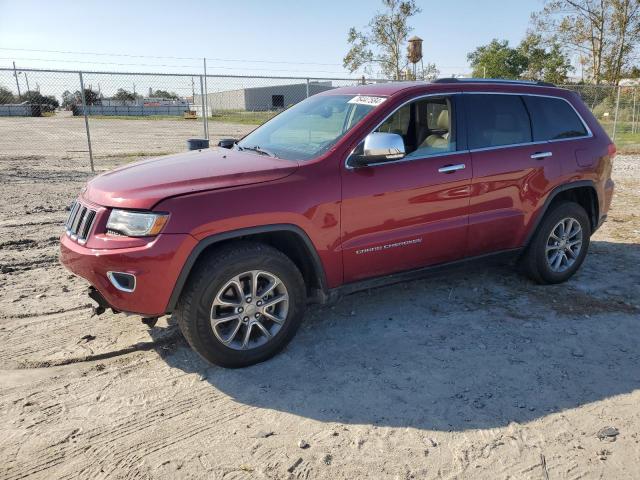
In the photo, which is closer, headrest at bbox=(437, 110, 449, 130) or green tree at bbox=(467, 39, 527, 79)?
headrest at bbox=(437, 110, 449, 130)

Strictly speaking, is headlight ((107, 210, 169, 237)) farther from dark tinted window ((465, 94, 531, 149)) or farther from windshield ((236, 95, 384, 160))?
dark tinted window ((465, 94, 531, 149))

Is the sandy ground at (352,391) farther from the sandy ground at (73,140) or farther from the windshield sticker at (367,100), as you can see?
the sandy ground at (73,140)

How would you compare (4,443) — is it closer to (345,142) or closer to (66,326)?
(66,326)

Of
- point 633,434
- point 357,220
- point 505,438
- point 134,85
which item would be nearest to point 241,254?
point 357,220

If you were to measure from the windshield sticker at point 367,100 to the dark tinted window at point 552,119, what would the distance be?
5.20 ft

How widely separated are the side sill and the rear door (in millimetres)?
64

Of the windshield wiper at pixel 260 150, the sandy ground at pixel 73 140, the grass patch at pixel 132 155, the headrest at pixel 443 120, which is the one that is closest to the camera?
the windshield wiper at pixel 260 150

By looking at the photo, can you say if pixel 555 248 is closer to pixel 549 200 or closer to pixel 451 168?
pixel 549 200

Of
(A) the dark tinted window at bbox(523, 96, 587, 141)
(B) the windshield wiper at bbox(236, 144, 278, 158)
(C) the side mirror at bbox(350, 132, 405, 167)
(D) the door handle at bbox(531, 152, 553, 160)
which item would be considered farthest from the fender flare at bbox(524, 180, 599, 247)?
(B) the windshield wiper at bbox(236, 144, 278, 158)

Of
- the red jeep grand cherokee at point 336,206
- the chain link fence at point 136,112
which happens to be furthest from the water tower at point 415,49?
the red jeep grand cherokee at point 336,206

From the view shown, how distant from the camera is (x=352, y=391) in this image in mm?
3211

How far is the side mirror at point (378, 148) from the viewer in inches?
138

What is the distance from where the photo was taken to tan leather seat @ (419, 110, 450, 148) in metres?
4.18

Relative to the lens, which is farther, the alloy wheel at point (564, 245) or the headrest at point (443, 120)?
the alloy wheel at point (564, 245)
